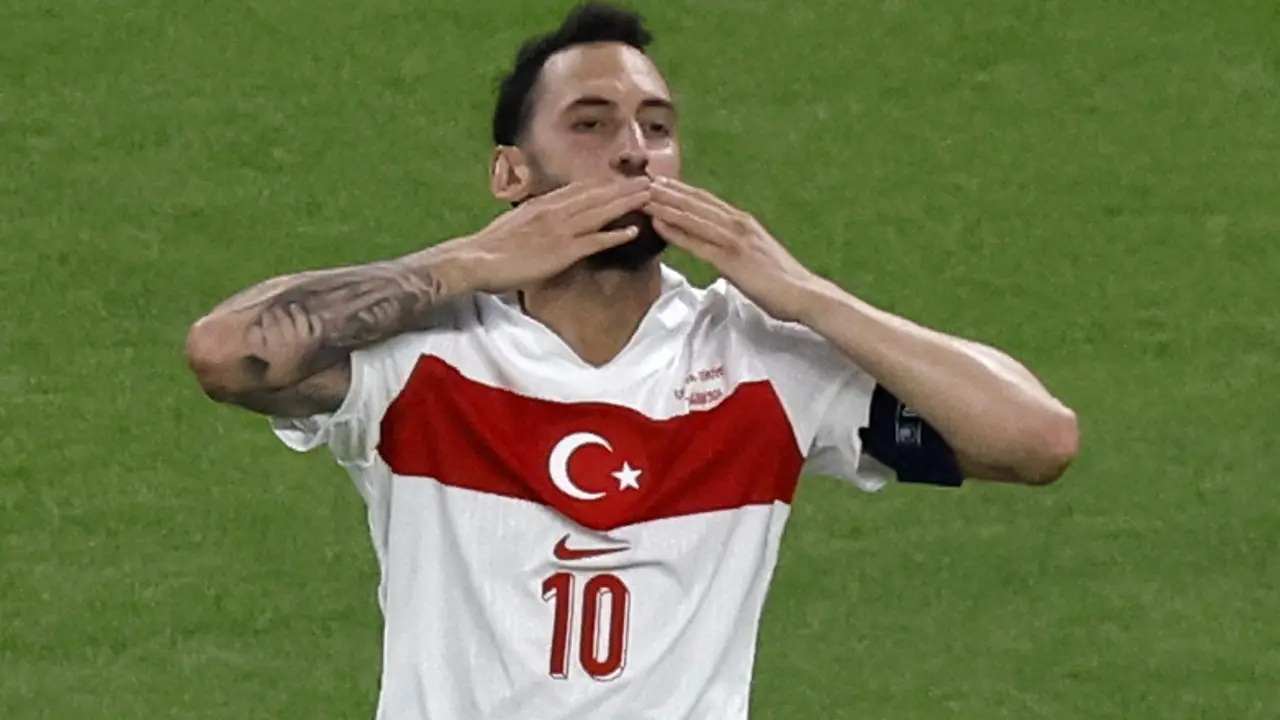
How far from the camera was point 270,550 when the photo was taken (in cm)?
611

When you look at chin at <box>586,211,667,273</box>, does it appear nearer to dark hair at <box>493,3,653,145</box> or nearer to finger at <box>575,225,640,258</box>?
finger at <box>575,225,640,258</box>

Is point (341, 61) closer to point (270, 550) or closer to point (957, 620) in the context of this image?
point (270, 550)

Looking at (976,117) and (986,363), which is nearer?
(986,363)

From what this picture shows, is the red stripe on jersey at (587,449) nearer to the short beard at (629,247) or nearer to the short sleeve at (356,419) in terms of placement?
the short sleeve at (356,419)

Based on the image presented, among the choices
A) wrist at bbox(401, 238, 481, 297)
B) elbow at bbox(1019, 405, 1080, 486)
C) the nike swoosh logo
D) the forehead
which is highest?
the forehead

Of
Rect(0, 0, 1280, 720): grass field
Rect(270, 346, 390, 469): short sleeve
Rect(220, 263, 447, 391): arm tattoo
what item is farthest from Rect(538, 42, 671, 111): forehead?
Rect(0, 0, 1280, 720): grass field

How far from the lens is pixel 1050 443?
3.55m

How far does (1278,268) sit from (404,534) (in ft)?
13.5

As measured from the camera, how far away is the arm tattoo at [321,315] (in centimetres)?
352

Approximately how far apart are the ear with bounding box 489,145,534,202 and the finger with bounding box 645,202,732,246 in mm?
286

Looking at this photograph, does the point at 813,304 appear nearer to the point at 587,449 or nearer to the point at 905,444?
the point at 905,444

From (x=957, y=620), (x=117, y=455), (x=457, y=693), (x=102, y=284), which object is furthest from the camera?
(x=102, y=284)

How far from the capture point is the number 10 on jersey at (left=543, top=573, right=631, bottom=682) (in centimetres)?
354

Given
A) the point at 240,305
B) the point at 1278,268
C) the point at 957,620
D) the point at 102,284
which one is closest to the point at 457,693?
the point at 240,305
